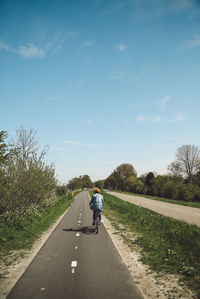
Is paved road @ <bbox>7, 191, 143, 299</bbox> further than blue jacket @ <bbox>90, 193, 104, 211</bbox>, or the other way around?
blue jacket @ <bbox>90, 193, 104, 211</bbox>

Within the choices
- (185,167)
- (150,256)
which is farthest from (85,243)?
(185,167)

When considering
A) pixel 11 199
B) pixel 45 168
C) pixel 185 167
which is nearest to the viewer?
pixel 11 199

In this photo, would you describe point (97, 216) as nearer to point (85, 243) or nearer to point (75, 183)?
point (85, 243)

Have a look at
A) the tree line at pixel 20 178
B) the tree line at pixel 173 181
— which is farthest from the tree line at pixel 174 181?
the tree line at pixel 20 178

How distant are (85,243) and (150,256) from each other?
265 centimetres

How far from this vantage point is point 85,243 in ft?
22.8

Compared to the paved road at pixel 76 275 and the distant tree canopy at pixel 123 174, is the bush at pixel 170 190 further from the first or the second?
the distant tree canopy at pixel 123 174

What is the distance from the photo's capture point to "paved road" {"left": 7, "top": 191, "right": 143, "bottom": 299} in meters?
3.61

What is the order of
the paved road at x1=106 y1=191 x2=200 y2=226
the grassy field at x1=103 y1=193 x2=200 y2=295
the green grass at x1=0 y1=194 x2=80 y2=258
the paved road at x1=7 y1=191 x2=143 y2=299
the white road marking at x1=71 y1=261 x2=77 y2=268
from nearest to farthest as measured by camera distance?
the paved road at x1=7 y1=191 x2=143 y2=299 → the grassy field at x1=103 y1=193 x2=200 y2=295 → the white road marking at x1=71 y1=261 x2=77 y2=268 → the green grass at x1=0 y1=194 x2=80 y2=258 → the paved road at x1=106 y1=191 x2=200 y2=226

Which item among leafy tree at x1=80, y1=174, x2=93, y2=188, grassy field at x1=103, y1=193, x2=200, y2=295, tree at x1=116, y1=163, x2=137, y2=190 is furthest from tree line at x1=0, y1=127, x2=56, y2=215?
leafy tree at x1=80, y1=174, x2=93, y2=188

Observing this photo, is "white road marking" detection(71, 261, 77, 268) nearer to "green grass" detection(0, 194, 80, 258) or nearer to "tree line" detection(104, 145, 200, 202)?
"green grass" detection(0, 194, 80, 258)

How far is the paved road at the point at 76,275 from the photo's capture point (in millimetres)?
3609

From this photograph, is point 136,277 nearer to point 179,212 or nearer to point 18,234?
point 18,234

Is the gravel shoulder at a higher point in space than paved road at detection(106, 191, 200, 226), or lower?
higher
